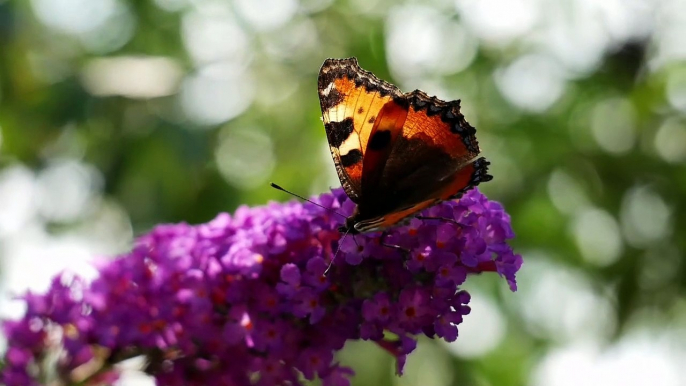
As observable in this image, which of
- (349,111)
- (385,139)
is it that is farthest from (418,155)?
(349,111)

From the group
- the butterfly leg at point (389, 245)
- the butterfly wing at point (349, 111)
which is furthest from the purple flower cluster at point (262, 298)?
the butterfly wing at point (349, 111)

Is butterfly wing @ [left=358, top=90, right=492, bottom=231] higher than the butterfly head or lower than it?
higher

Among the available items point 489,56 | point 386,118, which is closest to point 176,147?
point 386,118

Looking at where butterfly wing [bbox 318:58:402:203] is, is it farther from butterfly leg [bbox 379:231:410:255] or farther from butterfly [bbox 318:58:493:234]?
butterfly leg [bbox 379:231:410:255]

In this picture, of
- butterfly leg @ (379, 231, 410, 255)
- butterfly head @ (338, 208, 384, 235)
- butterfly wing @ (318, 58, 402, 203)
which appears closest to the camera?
butterfly head @ (338, 208, 384, 235)

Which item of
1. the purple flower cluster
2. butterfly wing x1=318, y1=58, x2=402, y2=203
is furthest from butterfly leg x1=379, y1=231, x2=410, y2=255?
butterfly wing x1=318, y1=58, x2=402, y2=203

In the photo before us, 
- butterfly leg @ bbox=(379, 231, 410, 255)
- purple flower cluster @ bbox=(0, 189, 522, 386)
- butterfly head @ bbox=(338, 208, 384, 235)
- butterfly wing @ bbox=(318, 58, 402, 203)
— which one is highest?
butterfly wing @ bbox=(318, 58, 402, 203)

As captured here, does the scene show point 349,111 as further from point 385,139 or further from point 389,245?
point 389,245
